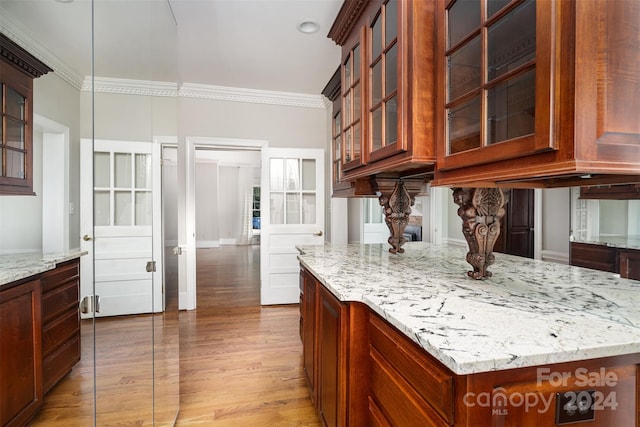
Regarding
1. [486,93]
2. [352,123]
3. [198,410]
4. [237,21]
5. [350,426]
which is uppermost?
[237,21]

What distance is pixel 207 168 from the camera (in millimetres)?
9484

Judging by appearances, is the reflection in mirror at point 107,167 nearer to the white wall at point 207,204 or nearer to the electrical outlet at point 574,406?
the electrical outlet at point 574,406

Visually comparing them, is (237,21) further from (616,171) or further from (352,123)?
(616,171)

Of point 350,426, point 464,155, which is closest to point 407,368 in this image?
point 350,426

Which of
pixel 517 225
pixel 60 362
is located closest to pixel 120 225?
pixel 60 362

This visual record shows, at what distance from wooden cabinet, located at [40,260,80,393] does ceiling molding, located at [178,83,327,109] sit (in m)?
3.34

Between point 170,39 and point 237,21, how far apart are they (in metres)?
0.62

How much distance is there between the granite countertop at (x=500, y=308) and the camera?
688 mm

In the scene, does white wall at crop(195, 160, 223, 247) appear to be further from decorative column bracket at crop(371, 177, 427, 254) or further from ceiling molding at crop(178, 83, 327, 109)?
decorative column bracket at crop(371, 177, 427, 254)

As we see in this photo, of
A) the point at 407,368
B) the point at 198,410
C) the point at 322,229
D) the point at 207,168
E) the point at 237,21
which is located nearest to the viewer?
the point at 407,368

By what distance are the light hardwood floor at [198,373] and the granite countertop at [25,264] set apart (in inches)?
11.6

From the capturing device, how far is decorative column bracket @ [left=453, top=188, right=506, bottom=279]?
1239 mm

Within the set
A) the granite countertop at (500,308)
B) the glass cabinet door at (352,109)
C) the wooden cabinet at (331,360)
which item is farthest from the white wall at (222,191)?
the granite countertop at (500,308)

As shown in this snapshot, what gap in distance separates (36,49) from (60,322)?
0.73m
